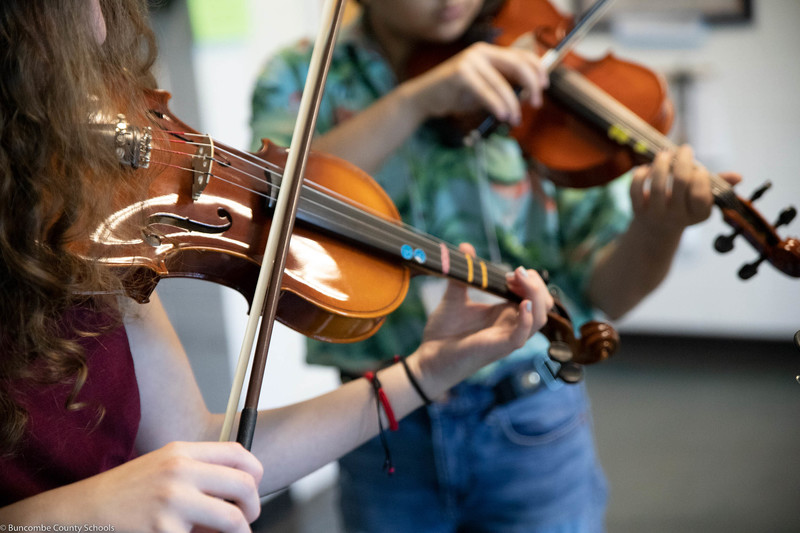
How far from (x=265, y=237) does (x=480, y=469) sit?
428 millimetres

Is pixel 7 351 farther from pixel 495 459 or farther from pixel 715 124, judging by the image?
pixel 715 124

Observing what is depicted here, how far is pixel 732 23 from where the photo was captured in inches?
97.5

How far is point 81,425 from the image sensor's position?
1.83 ft

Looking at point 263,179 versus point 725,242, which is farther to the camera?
point 725,242

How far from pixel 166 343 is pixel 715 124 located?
2.42m

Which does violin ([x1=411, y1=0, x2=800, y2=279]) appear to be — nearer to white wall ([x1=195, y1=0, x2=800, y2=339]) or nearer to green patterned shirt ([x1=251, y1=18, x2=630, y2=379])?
green patterned shirt ([x1=251, y1=18, x2=630, y2=379])

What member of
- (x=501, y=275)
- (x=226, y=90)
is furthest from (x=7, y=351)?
(x=226, y=90)

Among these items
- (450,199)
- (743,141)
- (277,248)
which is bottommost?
(277,248)

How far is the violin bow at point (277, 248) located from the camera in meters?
0.47

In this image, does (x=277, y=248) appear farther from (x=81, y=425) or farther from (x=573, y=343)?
(x=573, y=343)

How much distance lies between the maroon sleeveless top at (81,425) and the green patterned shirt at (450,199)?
0.32 m

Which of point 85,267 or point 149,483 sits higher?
point 85,267

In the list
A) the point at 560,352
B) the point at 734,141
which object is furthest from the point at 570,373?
the point at 734,141

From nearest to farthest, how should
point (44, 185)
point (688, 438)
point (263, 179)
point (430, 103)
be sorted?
point (44, 185) < point (263, 179) < point (430, 103) < point (688, 438)
